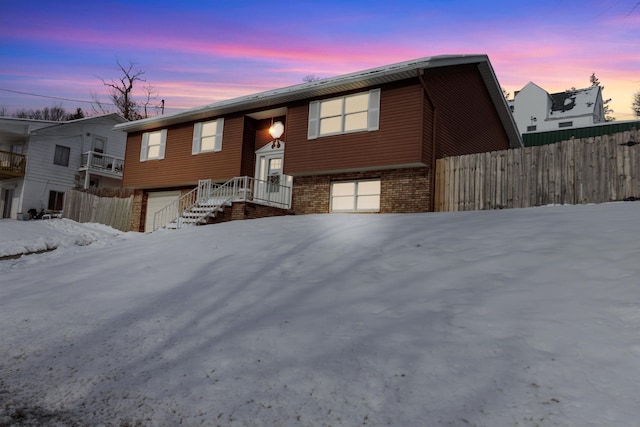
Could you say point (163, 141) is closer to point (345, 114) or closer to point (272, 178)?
point (272, 178)

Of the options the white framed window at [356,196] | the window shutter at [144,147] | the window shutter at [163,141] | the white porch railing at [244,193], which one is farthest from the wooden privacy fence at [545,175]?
the window shutter at [144,147]

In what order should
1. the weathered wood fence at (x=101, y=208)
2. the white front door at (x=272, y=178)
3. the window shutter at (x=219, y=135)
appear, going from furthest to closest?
the weathered wood fence at (x=101, y=208) < the window shutter at (x=219, y=135) < the white front door at (x=272, y=178)

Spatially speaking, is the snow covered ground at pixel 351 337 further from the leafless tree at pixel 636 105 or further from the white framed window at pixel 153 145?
the leafless tree at pixel 636 105

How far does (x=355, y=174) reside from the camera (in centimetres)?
1529

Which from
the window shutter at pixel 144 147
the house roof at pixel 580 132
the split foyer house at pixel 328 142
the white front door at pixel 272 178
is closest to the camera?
the split foyer house at pixel 328 142

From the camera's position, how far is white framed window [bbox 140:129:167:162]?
20891mm

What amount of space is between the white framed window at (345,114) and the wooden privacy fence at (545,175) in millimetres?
3002

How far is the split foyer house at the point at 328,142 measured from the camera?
46.2 ft

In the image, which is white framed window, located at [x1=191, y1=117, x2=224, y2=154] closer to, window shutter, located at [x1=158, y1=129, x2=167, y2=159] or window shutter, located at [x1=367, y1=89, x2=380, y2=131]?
window shutter, located at [x1=158, y1=129, x2=167, y2=159]

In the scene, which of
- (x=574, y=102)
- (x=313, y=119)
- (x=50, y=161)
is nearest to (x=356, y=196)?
(x=313, y=119)

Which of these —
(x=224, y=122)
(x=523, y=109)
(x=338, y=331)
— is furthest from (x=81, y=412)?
(x=523, y=109)

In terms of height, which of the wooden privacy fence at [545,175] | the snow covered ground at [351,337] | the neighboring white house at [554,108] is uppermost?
the neighboring white house at [554,108]

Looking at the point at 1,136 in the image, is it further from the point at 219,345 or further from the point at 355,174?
the point at 219,345

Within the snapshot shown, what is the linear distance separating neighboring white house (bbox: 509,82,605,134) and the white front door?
3529 cm
